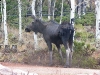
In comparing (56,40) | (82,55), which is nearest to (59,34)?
(56,40)

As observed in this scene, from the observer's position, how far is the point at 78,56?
50.2 feet

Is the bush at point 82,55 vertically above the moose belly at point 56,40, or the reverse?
the moose belly at point 56,40

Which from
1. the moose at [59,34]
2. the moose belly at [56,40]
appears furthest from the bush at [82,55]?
the moose belly at [56,40]

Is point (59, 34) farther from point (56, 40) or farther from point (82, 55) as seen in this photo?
point (82, 55)

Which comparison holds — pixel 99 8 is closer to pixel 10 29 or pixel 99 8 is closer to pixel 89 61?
pixel 89 61

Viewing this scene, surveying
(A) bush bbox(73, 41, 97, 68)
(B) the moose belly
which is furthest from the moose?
(A) bush bbox(73, 41, 97, 68)

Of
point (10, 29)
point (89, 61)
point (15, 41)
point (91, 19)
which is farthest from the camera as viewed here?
point (91, 19)

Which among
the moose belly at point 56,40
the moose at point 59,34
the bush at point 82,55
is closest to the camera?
the moose at point 59,34

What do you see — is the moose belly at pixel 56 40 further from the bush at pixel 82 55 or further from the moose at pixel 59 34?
the bush at pixel 82 55

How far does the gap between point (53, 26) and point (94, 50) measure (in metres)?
2.10

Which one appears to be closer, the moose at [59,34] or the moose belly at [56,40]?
the moose at [59,34]

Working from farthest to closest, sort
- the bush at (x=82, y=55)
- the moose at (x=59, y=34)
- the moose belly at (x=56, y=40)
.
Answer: the moose belly at (x=56, y=40) < the bush at (x=82, y=55) < the moose at (x=59, y=34)

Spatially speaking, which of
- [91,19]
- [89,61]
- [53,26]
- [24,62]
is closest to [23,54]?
[24,62]

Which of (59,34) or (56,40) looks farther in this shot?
(56,40)
